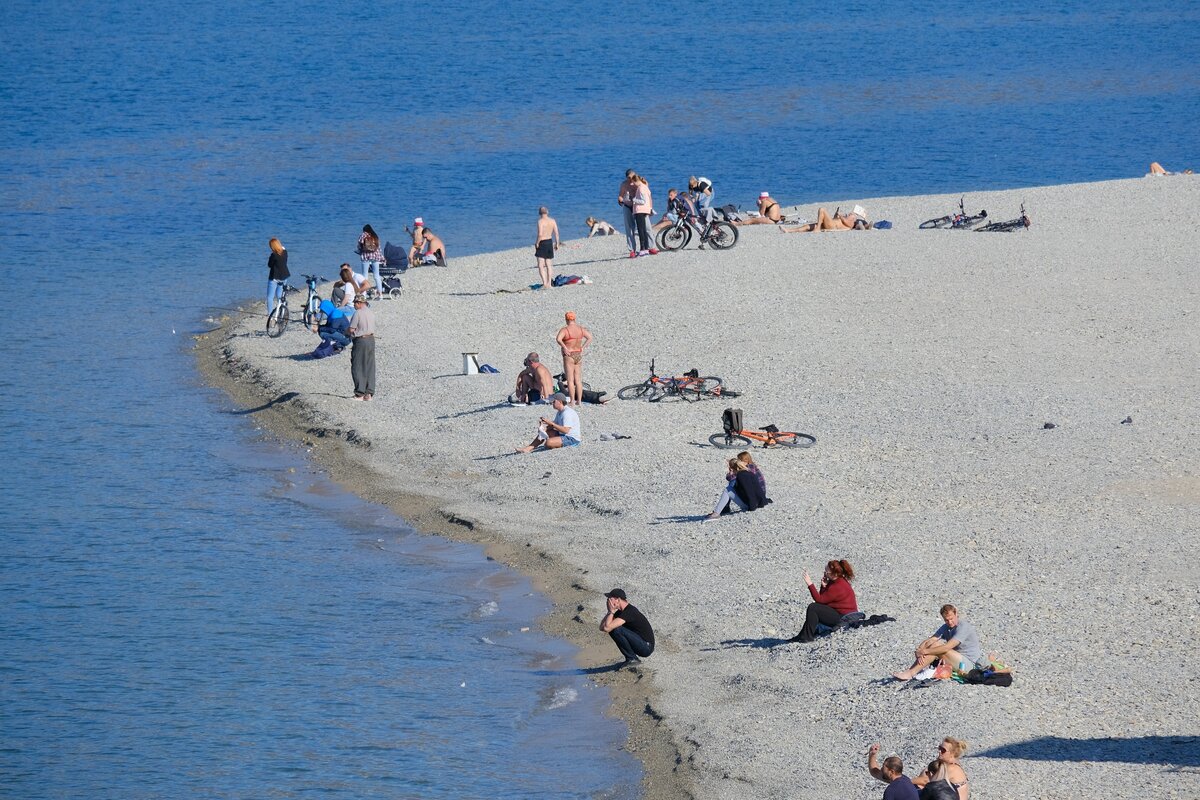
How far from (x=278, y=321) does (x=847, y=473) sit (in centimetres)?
1511

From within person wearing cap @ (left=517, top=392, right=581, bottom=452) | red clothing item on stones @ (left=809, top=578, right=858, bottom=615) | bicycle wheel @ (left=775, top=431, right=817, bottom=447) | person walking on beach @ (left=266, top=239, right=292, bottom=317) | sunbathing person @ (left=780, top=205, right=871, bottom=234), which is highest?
sunbathing person @ (left=780, top=205, right=871, bottom=234)

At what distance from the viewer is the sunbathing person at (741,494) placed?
19688 millimetres

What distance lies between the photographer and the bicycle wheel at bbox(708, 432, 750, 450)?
74.7 ft

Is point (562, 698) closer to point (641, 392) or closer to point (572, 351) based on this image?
point (572, 351)

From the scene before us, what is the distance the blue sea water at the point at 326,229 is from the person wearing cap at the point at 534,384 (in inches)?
149

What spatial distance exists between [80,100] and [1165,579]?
7681 cm

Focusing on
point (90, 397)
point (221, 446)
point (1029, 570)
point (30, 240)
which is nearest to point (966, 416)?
point (1029, 570)

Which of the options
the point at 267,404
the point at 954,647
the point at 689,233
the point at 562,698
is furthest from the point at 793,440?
the point at 689,233

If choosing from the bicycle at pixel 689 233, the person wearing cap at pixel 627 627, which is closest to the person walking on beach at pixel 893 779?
the person wearing cap at pixel 627 627

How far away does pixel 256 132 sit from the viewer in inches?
2766

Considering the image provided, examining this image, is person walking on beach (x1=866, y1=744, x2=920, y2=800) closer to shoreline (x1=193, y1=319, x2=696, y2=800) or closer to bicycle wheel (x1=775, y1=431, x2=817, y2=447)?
shoreline (x1=193, y1=319, x2=696, y2=800)

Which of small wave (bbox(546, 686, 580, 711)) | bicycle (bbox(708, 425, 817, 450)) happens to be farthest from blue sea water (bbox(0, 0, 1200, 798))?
bicycle (bbox(708, 425, 817, 450))

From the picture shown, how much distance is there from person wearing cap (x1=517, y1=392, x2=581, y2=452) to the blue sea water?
2865 millimetres

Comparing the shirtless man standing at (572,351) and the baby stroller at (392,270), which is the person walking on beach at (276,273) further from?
the shirtless man standing at (572,351)
